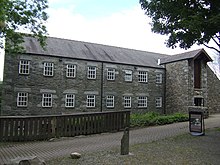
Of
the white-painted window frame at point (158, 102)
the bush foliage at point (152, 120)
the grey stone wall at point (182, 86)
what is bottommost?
the bush foliage at point (152, 120)

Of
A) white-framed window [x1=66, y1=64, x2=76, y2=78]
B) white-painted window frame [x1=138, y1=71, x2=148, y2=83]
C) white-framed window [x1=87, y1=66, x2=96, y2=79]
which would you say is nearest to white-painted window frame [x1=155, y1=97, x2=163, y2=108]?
white-painted window frame [x1=138, y1=71, x2=148, y2=83]

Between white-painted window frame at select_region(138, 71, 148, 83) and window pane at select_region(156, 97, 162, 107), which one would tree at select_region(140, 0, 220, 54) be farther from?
window pane at select_region(156, 97, 162, 107)

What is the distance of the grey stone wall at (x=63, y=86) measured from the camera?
68.1 feet

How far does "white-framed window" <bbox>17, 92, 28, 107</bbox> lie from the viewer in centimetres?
2081

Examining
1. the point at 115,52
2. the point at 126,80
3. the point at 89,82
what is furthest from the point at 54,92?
the point at 115,52

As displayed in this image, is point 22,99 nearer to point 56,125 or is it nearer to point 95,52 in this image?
point 56,125

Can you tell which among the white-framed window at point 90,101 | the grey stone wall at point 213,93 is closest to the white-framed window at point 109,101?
the white-framed window at point 90,101

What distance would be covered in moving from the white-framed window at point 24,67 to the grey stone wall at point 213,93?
2230 cm

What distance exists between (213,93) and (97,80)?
53.7 feet

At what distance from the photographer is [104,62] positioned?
25016 millimetres

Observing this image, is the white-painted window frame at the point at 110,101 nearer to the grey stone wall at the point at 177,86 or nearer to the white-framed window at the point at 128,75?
the white-framed window at the point at 128,75

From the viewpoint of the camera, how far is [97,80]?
2459 cm

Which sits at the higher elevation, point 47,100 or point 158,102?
point 47,100

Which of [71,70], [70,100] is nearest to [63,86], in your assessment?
[70,100]
